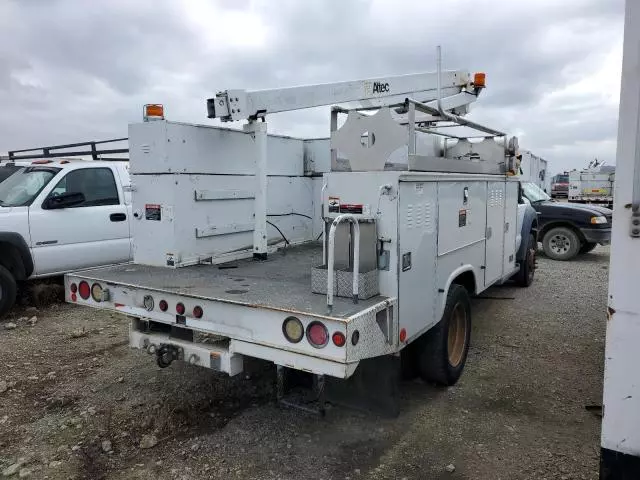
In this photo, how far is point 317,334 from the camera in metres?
2.99

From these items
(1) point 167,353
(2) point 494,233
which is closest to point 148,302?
(1) point 167,353

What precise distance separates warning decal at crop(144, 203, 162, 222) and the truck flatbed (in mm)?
449

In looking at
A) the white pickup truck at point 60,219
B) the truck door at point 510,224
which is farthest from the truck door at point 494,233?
the white pickup truck at point 60,219

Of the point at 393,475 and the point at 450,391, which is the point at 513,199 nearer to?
the point at 450,391

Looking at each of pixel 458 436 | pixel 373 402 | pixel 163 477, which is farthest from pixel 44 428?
pixel 458 436

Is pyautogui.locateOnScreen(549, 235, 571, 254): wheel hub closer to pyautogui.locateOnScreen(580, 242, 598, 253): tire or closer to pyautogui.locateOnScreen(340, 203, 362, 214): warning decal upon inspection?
pyautogui.locateOnScreen(580, 242, 598, 253): tire

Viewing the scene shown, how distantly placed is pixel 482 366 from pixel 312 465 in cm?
244

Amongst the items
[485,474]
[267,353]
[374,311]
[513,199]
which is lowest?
[485,474]

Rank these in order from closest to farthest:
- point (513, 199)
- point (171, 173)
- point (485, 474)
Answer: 1. point (485, 474)
2. point (171, 173)
3. point (513, 199)

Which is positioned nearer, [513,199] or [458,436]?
[458,436]

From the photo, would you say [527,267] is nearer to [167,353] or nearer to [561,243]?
[561,243]

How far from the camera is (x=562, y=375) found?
16.5 ft

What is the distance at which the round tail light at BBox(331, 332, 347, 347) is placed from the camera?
288 centimetres

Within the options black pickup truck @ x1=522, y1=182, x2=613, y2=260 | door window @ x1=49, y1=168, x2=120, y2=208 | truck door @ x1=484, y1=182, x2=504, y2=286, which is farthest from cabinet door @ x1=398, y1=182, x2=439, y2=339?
black pickup truck @ x1=522, y1=182, x2=613, y2=260
